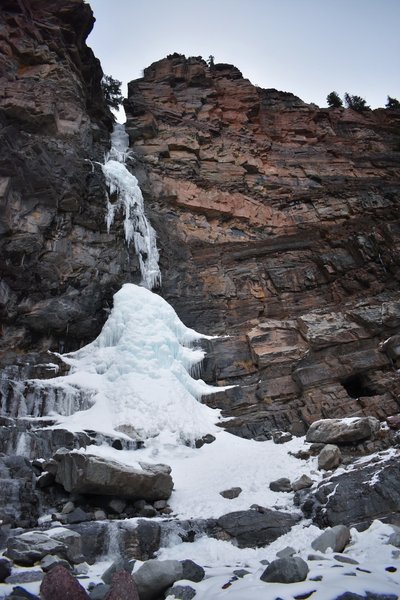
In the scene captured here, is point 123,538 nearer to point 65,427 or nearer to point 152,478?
point 152,478

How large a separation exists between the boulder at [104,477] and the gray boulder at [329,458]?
166 inches

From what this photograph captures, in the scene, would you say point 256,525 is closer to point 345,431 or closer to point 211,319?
point 345,431

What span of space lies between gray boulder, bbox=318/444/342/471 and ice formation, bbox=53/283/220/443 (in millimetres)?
4624

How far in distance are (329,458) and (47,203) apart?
48.2 feet

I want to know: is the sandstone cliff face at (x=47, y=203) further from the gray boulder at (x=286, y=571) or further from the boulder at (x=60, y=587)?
the gray boulder at (x=286, y=571)

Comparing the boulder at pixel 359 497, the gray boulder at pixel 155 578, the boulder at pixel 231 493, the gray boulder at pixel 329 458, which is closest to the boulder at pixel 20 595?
the gray boulder at pixel 155 578

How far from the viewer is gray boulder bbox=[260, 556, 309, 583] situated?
554cm

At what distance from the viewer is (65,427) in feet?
41.9

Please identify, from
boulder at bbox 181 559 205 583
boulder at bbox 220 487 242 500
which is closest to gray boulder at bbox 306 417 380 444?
boulder at bbox 220 487 242 500

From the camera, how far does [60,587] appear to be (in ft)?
17.4

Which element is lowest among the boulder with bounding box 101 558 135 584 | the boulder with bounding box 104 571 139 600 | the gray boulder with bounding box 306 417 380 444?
the boulder with bounding box 101 558 135 584

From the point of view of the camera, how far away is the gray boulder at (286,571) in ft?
A: 18.2

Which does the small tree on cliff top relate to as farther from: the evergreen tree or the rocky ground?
the evergreen tree

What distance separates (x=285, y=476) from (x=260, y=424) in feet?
13.1
